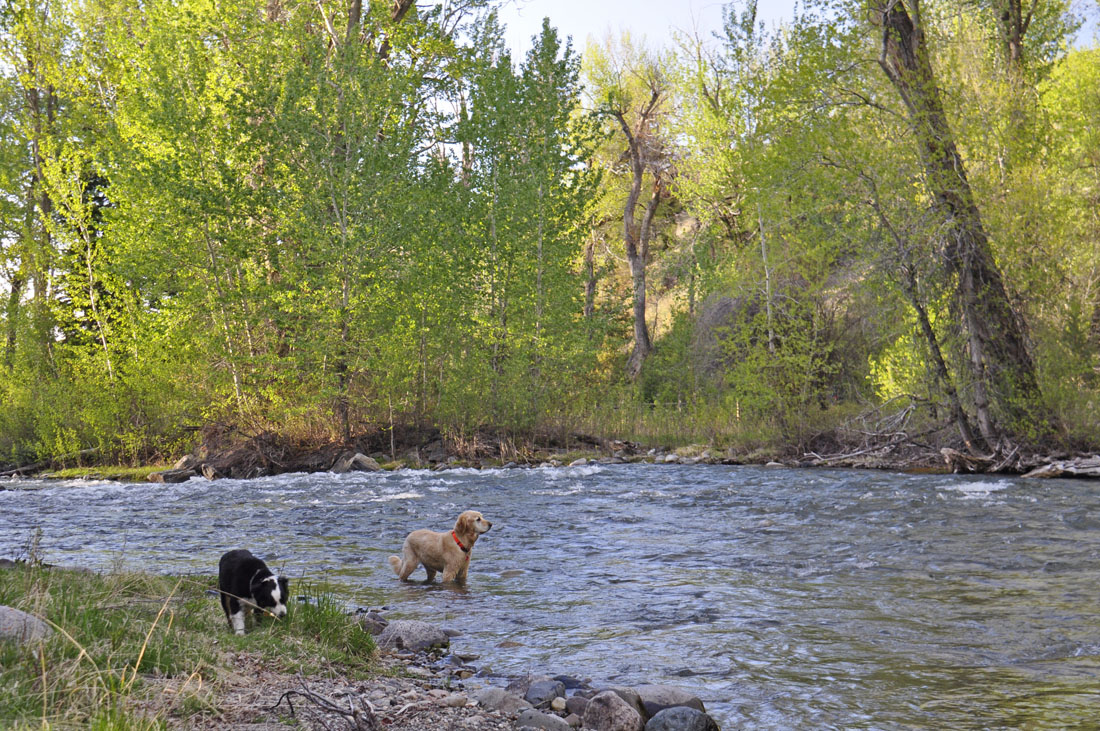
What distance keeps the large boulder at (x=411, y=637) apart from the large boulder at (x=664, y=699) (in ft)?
5.81

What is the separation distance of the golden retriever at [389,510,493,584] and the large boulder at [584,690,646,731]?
3.62 meters

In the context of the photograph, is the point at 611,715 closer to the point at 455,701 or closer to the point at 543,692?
the point at 543,692

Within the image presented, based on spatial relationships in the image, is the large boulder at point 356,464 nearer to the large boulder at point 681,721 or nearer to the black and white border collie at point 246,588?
the black and white border collie at point 246,588

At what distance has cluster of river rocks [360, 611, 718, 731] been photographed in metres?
4.38

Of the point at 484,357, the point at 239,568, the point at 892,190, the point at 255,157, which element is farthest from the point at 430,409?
the point at 239,568

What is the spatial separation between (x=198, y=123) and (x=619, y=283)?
88.6 feet

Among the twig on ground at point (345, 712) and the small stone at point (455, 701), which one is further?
the small stone at point (455, 701)

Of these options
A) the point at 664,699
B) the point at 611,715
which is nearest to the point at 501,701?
the point at 611,715

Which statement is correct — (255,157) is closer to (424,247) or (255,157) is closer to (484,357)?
(424,247)

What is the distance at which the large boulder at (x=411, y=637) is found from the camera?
5898 millimetres

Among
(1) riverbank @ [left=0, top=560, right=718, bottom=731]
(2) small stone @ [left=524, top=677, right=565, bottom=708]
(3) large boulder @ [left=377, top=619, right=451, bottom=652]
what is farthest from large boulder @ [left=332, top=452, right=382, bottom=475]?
(2) small stone @ [left=524, top=677, right=565, bottom=708]

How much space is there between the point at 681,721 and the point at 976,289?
47.6 ft

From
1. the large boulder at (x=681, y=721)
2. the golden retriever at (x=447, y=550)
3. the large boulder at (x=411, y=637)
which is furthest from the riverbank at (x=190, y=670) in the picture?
the golden retriever at (x=447, y=550)

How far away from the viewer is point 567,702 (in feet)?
15.5
